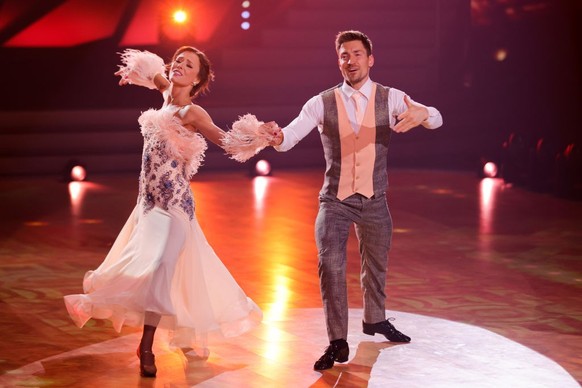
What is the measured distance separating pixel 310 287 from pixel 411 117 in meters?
2.30

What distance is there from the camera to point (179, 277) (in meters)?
5.63

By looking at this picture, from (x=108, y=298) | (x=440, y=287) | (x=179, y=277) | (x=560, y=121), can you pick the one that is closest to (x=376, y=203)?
(x=179, y=277)

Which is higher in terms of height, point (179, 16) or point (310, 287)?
point (179, 16)

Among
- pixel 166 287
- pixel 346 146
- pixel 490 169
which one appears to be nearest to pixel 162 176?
pixel 166 287

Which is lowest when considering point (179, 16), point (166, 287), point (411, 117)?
point (166, 287)

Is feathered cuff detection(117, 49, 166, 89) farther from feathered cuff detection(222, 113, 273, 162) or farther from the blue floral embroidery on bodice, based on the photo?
feathered cuff detection(222, 113, 273, 162)

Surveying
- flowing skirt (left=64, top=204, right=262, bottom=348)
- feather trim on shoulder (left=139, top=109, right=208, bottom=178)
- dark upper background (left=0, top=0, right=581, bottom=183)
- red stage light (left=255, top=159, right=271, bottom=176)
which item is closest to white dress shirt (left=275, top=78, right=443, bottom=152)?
feather trim on shoulder (left=139, top=109, right=208, bottom=178)

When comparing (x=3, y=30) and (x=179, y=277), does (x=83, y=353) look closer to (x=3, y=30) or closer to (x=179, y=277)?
(x=179, y=277)

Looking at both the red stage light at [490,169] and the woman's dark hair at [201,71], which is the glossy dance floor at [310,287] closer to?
the red stage light at [490,169]

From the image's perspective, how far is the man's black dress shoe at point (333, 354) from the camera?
18.0 feet

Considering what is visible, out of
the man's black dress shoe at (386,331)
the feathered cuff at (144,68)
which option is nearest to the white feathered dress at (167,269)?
the feathered cuff at (144,68)

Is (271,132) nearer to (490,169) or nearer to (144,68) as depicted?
(144,68)

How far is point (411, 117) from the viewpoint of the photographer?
5.50m

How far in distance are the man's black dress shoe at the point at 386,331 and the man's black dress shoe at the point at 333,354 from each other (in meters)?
0.42
